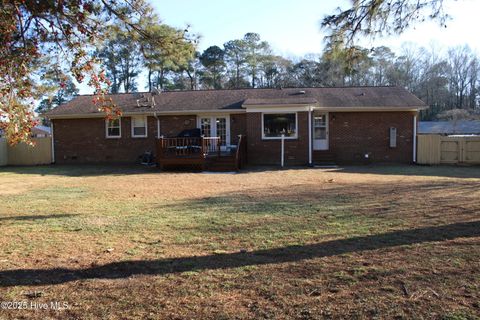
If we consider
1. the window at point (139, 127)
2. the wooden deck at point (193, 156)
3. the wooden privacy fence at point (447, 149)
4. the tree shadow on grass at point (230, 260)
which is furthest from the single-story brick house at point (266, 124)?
the tree shadow on grass at point (230, 260)

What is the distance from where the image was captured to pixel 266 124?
19250 millimetres

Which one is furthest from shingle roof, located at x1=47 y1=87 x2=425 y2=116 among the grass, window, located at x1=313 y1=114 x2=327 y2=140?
the grass

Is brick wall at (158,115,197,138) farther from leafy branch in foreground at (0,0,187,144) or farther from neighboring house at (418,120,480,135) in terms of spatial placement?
neighboring house at (418,120,480,135)

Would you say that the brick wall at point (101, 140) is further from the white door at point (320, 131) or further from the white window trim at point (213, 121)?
the white door at point (320, 131)

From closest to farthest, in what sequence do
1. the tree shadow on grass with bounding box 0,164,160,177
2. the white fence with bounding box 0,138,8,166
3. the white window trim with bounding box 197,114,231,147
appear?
the tree shadow on grass with bounding box 0,164,160,177, the white window trim with bounding box 197,114,231,147, the white fence with bounding box 0,138,8,166

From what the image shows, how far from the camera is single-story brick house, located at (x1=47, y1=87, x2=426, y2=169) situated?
19.1 meters

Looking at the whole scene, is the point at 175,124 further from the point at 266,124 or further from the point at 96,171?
the point at 96,171

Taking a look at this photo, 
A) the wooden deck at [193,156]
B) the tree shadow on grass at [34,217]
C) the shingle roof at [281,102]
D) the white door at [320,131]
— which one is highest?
the shingle roof at [281,102]

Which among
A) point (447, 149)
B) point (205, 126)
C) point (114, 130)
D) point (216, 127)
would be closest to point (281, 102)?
point (216, 127)

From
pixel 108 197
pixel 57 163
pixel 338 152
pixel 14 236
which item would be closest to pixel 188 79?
Result: pixel 57 163

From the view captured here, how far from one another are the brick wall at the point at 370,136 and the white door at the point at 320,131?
335mm

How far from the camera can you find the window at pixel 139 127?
21000 millimetres

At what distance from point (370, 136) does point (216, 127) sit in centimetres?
744

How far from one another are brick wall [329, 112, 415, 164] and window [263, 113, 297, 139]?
205 cm
